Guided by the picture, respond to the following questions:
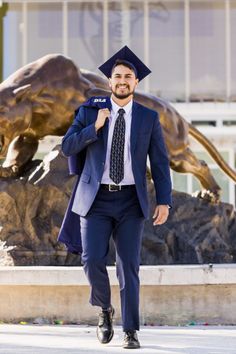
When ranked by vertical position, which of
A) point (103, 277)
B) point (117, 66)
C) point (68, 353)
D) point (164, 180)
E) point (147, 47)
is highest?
point (147, 47)

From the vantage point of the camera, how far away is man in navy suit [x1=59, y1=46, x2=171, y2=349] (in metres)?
5.00

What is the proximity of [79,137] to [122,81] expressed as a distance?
0.42 m

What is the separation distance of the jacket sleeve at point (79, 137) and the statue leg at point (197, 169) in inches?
174

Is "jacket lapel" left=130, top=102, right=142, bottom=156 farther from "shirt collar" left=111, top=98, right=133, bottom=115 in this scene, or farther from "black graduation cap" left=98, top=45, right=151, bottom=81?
"black graduation cap" left=98, top=45, right=151, bottom=81

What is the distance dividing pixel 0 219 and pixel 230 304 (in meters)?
2.47

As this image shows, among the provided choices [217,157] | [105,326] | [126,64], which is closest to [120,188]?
[126,64]

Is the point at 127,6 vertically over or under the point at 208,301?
over

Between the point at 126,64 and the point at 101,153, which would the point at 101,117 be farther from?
the point at 126,64

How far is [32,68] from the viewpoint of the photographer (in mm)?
8602

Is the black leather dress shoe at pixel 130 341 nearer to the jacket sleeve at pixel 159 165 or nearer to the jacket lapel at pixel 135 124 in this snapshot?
the jacket sleeve at pixel 159 165

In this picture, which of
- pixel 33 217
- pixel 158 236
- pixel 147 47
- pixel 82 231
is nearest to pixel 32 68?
pixel 33 217

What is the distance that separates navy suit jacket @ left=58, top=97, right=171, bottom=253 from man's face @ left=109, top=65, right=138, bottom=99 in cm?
13

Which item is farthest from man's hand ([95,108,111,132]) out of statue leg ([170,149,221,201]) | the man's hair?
statue leg ([170,149,221,201])

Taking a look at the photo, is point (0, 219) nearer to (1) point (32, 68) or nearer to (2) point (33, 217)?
(2) point (33, 217)
